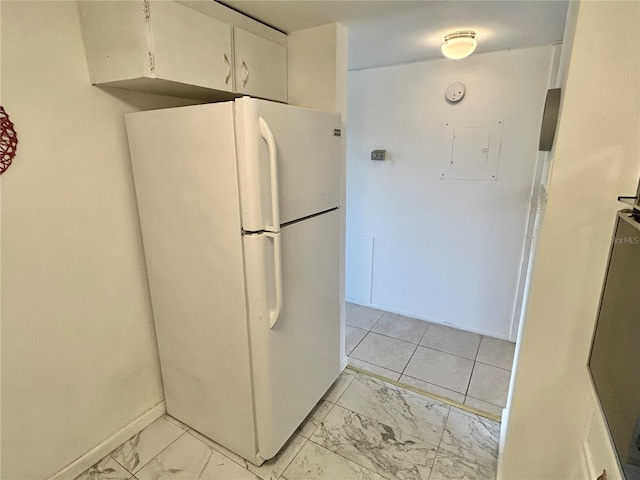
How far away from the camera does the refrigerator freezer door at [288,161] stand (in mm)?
1266

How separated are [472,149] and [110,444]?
2948 mm

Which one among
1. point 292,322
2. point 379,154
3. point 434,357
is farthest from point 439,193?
point 292,322

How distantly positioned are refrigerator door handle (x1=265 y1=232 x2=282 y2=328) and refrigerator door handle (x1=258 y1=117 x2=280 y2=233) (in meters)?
0.04

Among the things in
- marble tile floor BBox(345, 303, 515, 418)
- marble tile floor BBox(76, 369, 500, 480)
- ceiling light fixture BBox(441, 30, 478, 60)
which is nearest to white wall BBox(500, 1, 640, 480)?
marble tile floor BBox(76, 369, 500, 480)

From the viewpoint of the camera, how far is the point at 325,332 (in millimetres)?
1959

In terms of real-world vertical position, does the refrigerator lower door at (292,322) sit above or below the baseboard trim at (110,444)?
above

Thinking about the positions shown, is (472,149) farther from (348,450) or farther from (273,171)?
(348,450)

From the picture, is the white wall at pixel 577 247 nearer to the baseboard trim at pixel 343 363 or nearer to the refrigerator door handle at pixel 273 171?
the refrigerator door handle at pixel 273 171

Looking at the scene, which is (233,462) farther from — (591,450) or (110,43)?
(110,43)

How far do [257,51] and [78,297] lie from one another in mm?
1489

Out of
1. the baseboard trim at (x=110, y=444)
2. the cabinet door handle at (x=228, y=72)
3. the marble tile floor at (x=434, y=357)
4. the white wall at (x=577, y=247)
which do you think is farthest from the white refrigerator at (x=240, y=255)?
the white wall at (x=577, y=247)

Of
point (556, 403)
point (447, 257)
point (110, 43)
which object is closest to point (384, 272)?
point (447, 257)

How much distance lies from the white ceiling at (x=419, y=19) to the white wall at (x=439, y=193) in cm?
32

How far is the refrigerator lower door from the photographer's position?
56.1 inches
